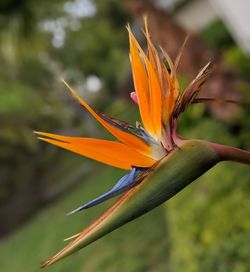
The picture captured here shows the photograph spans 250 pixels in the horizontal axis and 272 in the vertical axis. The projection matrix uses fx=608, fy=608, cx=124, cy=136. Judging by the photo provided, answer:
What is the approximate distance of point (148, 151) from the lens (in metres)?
0.90

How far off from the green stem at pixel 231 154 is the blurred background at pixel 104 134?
0.30 m

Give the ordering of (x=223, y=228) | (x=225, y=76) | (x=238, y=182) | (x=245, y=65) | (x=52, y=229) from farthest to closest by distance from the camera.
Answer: (x=52, y=229) < (x=245, y=65) < (x=225, y=76) < (x=238, y=182) < (x=223, y=228)

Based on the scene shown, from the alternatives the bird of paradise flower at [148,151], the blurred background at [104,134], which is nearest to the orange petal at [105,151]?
the bird of paradise flower at [148,151]

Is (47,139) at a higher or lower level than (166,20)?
higher

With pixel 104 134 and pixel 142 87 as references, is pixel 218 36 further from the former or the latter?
pixel 142 87

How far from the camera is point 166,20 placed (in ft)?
20.4

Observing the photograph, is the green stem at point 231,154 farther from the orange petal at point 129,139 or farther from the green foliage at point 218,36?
the green foliage at point 218,36

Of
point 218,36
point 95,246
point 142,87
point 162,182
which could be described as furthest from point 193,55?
point 218,36

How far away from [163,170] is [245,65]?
216 inches

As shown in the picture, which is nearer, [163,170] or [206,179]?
[163,170]

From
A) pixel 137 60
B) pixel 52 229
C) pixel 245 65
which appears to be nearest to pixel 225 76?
pixel 245 65

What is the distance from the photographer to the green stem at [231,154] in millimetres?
842

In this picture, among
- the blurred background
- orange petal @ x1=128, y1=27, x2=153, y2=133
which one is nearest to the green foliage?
the blurred background

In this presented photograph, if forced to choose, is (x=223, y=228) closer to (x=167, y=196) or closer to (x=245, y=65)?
(x=167, y=196)
